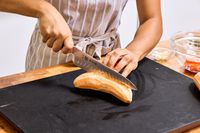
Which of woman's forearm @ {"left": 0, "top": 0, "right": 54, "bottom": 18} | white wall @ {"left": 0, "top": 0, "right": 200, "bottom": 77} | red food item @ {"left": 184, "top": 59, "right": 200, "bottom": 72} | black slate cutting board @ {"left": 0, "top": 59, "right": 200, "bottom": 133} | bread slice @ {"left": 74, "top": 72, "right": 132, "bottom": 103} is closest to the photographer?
black slate cutting board @ {"left": 0, "top": 59, "right": 200, "bottom": 133}

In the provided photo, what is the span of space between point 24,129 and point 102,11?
539mm

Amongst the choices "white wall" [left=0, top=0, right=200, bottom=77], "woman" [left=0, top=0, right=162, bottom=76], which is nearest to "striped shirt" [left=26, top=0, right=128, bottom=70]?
"woman" [left=0, top=0, right=162, bottom=76]

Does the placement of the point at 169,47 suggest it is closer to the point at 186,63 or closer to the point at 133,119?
the point at 186,63

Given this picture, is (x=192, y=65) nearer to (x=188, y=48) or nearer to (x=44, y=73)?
(x=188, y=48)

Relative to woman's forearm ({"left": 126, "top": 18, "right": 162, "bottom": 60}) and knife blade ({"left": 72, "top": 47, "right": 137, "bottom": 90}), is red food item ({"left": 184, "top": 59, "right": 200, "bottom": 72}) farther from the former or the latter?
knife blade ({"left": 72, "top": 47, "right": 137, "bottom": 90})

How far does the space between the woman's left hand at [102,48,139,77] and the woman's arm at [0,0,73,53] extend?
139 mm

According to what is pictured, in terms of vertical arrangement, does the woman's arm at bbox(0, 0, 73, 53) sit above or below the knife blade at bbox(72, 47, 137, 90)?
above

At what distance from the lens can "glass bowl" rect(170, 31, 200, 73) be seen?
1.20 metres

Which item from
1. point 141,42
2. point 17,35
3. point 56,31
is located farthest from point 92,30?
point 17,35

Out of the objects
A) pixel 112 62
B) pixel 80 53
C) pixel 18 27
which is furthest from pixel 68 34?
pixel 18 27

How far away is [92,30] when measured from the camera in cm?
128

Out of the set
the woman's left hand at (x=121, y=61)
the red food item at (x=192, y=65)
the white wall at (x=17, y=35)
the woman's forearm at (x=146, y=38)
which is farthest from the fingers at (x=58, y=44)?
the white wall at (x=17, y=35)

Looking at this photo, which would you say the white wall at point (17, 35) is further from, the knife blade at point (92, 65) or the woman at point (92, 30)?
the knife blade at point (92, 65)

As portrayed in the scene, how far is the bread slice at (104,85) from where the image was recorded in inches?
38.2
